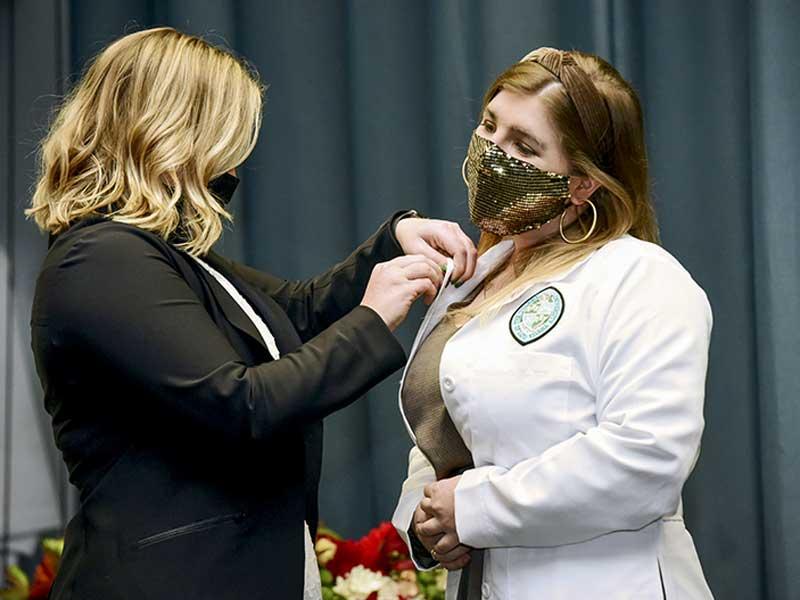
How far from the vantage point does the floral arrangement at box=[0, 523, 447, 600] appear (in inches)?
80.0

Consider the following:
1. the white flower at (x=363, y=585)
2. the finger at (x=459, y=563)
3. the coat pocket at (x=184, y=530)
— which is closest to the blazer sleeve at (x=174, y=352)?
the coat pocket at (x=184, y=530)

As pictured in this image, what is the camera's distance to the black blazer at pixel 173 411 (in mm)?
1264

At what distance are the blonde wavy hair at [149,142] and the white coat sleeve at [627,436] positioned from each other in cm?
52

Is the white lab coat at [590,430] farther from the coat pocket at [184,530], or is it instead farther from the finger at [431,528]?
the coat pocket at [184,530]

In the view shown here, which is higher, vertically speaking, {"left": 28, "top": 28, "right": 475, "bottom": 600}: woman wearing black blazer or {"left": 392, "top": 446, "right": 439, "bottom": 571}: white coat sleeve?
{"left": 28, "top": 28, "right": 475, "bottom": 600}: woman wearing black blazer

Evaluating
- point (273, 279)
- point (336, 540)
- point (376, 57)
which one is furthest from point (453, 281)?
point (376, 57)

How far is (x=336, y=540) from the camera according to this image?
7.26 feet

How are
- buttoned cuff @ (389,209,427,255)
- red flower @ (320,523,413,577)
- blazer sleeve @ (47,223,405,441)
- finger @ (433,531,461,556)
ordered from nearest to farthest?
blazer sleeve @ (47,223,405,441) < finger @ (433,531,461,556) < buttoned cuff @ (389,209,427,255) < red flower @ (320,523,413,577)

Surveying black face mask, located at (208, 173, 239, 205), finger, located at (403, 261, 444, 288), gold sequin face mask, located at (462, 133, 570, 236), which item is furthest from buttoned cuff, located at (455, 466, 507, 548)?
black face mask, located at (208, 173, 239, 205)

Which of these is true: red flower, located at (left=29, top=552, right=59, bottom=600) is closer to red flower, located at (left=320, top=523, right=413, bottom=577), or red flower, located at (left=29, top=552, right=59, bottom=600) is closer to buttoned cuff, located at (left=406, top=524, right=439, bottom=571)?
red flower, located at (left=320, top=523, right=413, bottom=577)

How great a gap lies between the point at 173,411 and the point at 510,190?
1.91 ft

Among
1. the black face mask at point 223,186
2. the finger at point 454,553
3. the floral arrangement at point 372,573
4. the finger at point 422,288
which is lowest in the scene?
the floral arrangement at point 372,573

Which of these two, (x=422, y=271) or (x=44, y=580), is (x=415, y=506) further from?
(x=44, y=580)

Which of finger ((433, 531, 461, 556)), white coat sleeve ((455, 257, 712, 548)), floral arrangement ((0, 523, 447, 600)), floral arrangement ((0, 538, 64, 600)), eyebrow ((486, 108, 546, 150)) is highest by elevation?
eyebrow ((486, 108, 546, 150))
